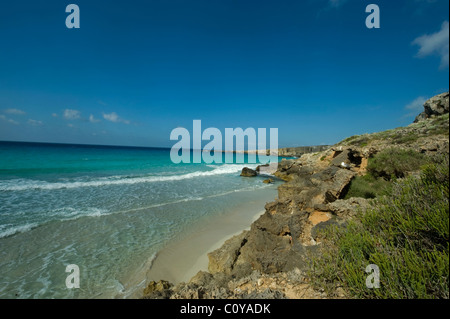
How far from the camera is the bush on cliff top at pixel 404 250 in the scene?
2.28 metres

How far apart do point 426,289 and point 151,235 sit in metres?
9.03

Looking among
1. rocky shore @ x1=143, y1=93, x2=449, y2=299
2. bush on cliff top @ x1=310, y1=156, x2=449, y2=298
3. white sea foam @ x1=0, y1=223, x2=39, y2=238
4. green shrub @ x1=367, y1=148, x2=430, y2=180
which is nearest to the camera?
bush on cliff top @ x1=310, y1=156, x2=449, y2=298

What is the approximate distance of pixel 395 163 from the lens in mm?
8945

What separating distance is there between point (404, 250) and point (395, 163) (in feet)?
28.3

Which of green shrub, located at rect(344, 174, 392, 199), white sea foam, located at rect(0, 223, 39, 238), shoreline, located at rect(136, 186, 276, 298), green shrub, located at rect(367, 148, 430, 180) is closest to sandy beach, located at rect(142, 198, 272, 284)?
shoreline, located at rect(136, 186, 276, 298)

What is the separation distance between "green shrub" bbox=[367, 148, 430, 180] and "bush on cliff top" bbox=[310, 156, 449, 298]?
6605mm

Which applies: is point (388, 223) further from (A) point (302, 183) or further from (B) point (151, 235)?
(B) point (151, 235)

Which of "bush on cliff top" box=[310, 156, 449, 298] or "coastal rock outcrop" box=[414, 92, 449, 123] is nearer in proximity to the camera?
"bush on cliff top" box=[310, 156, 449, 298]

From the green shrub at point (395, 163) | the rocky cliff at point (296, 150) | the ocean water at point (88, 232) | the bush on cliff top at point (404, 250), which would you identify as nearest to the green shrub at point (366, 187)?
the green shrub at point (395, 163)

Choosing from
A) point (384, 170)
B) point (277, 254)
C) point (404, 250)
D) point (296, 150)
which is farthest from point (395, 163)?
point (296, 150)

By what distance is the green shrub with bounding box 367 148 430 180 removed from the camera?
843cm

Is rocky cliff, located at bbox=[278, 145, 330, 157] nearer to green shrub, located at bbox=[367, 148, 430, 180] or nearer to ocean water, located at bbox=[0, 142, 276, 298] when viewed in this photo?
green shrub, located at bbox=[367, 148, 430, 180]

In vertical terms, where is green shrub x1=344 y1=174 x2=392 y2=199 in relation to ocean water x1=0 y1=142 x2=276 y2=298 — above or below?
above

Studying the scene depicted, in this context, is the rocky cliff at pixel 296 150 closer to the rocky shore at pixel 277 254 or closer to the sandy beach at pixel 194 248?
the sandy beach at pixel 194 248
